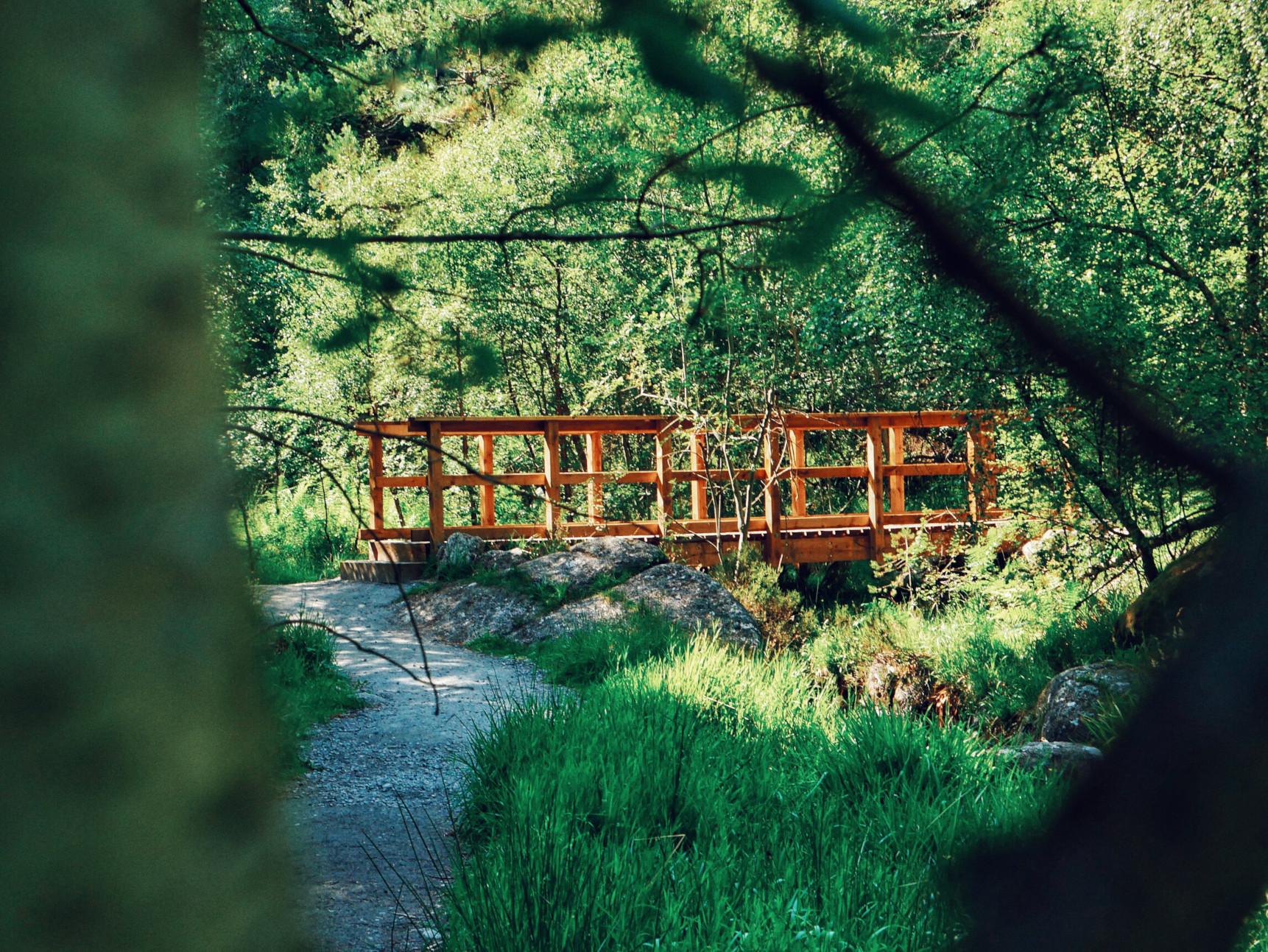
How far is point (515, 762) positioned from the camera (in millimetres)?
3197

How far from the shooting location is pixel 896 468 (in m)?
9.72

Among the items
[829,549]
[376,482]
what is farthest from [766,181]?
[829,549]

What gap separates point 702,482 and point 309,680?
5.39 metres

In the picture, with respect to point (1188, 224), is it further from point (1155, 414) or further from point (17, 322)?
point (17, 322)

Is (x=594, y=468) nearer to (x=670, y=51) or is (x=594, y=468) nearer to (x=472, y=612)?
(x=472, y=612)

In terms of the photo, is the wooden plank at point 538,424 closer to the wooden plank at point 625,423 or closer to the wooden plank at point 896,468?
the wooden plank at point 625,423

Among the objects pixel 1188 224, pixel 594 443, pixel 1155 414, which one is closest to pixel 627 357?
pixel 594 443

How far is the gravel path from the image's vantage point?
7.76 ft

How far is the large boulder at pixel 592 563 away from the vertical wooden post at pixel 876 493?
2.62 m

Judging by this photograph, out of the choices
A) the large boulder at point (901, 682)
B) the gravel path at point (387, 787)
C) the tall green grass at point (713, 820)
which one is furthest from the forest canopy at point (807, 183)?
the large boulder at point (901, 682)

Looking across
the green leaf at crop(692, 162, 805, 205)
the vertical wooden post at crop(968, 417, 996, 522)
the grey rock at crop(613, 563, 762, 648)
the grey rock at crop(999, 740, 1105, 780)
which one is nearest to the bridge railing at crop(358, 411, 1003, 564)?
the vertical wooden post at crop(968, 417, 996, 522)

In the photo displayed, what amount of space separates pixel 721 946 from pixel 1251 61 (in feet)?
25.3

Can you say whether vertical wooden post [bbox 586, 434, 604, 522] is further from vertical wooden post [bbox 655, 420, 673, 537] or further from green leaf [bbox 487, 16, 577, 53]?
green leaf [bbox 487, 16, 577, 53]

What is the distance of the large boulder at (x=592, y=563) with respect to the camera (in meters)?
7.45
